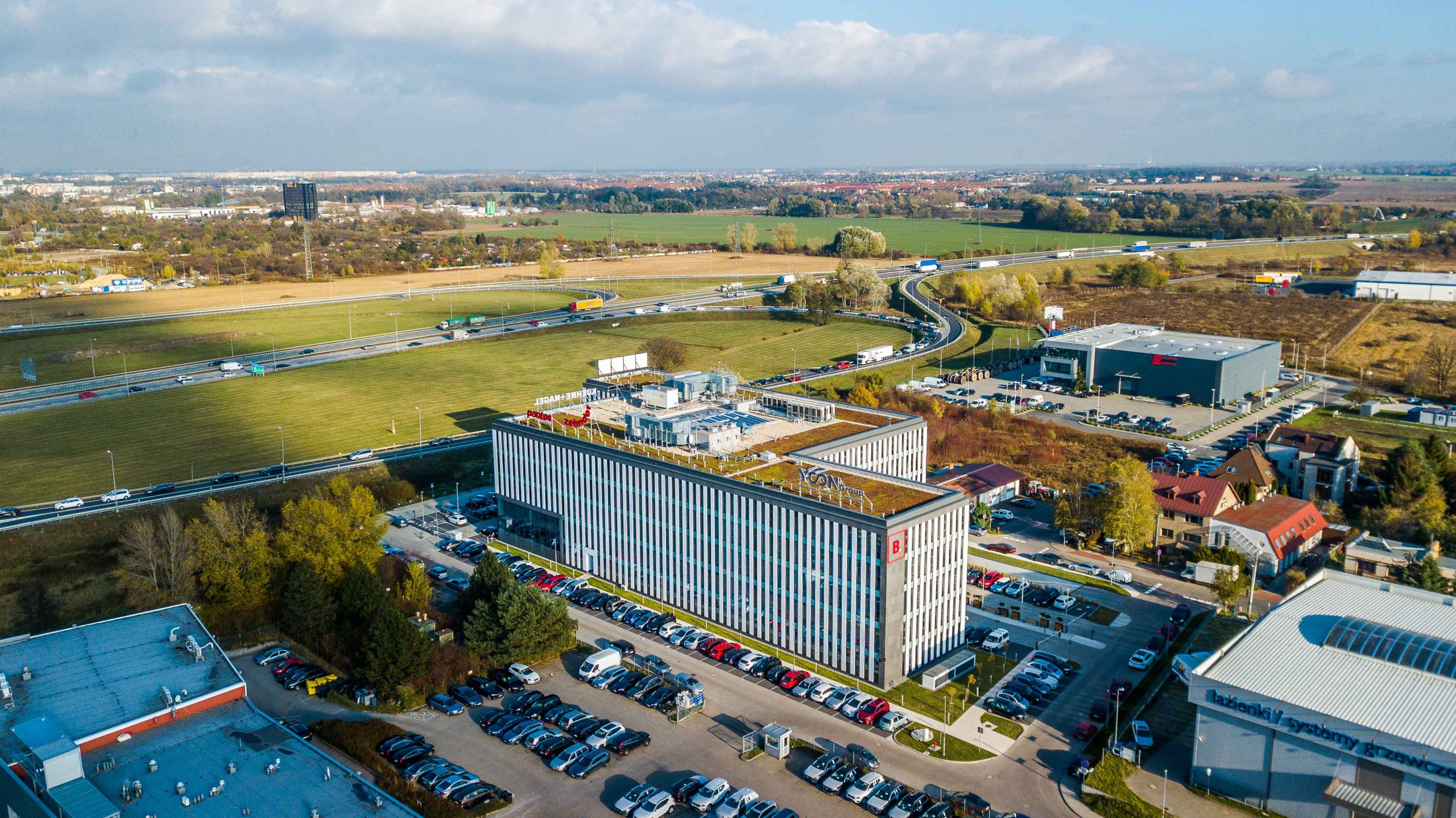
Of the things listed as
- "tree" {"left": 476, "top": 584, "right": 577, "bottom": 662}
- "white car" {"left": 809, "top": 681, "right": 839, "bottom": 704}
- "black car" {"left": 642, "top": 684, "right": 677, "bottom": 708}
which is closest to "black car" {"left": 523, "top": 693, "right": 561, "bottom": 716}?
"tree" {"left": 476, "top": 584, "right": 577, "bottom": 662}

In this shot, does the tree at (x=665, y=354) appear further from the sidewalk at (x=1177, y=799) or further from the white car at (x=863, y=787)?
the sidewalk at (x=1177, y=799)

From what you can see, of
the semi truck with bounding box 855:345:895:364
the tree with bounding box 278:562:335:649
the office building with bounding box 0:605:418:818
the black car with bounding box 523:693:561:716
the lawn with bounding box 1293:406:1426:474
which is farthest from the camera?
the semi truck with bounding box 855:345:895:364

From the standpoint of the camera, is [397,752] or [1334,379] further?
[1334,379]

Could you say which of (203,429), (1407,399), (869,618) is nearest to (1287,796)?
(869,618)

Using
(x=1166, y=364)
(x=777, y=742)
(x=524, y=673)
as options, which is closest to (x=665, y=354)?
(x=1166, y=364)

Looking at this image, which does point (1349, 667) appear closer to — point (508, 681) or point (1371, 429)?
point (508, 681)

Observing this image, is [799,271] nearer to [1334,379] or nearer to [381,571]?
[1334,379]

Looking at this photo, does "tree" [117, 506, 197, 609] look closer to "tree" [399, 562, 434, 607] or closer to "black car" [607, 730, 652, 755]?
"tree" [399, 562, 434, 607]

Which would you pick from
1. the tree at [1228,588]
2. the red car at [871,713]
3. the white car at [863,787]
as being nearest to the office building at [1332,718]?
the tree at [1228,588]
